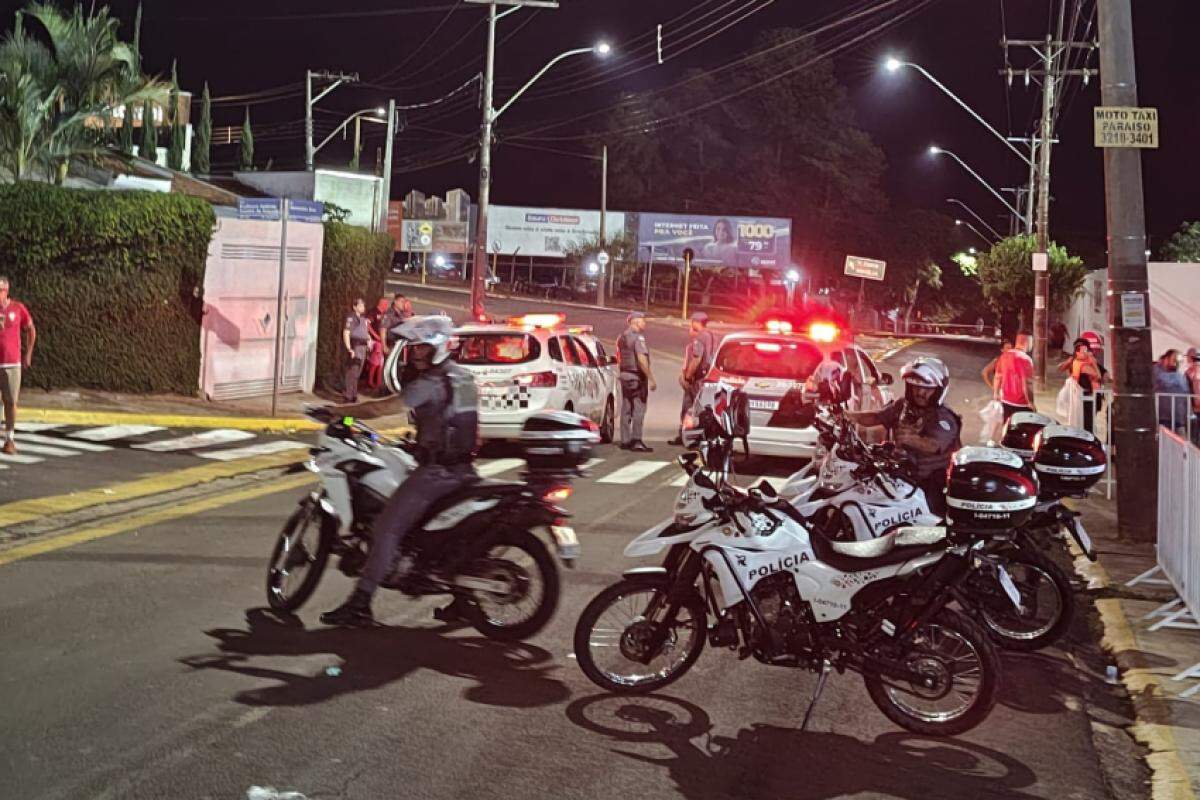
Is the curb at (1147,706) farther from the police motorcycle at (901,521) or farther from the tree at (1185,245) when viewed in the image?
the tree at (1185,245)

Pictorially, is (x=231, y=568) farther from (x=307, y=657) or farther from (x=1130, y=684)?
(x=1130, y=684)

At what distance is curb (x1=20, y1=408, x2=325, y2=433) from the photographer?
17.5 m

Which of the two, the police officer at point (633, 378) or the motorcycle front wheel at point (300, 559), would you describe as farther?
the police officer at point (633, 378)

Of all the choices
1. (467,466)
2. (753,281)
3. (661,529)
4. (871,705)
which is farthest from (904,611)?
(753,281)

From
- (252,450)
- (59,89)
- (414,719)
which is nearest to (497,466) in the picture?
(252,450)

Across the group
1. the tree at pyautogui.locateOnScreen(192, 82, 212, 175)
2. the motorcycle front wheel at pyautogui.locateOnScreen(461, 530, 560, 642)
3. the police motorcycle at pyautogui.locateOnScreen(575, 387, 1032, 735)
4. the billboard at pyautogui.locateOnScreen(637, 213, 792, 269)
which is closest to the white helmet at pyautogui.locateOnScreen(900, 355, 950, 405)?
the police motorcycle at pyautogui.locateOnScreen(575, 387, 1032, 735)

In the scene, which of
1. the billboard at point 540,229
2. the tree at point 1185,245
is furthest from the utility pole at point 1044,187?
the billboard at point 540,229

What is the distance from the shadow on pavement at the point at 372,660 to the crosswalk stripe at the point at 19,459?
6.92 m

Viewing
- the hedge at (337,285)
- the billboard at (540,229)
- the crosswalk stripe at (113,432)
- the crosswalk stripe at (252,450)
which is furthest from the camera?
the billboard at (540,229)

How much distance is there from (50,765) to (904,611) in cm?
374

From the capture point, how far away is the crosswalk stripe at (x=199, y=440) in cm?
1593

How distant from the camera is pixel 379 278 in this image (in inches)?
1026

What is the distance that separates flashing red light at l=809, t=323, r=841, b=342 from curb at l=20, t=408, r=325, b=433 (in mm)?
6240

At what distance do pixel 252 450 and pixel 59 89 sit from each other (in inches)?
395
